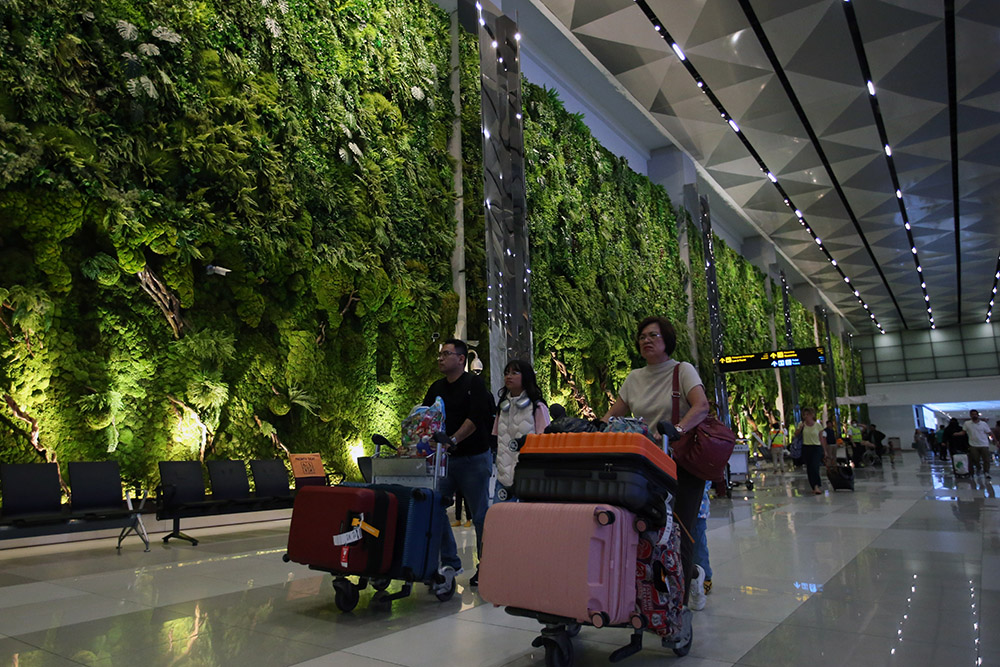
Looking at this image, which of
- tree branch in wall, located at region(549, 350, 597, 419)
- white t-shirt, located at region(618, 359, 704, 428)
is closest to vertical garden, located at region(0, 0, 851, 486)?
tree branch in wall, located at region(549, 350, 597, 419)

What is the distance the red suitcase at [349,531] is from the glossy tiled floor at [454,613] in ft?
0.93

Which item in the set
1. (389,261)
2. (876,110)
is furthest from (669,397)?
(876,110)

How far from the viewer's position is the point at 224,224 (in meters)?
7.78

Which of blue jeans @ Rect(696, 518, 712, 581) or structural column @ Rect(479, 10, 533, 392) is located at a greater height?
structural column @ Rect(479, 10, 533, 392)

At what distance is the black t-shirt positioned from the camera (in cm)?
416

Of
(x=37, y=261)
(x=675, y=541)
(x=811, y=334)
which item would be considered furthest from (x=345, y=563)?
(x=811, y=334)

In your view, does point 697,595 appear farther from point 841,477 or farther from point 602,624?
point 841,477

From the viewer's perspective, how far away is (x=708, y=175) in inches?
862

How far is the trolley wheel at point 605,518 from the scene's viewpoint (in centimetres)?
229

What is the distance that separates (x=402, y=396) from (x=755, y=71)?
440 inches

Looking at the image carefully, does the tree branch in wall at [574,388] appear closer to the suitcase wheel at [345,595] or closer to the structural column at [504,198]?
the structural column at [504,198]

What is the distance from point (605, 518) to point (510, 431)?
1743 mm

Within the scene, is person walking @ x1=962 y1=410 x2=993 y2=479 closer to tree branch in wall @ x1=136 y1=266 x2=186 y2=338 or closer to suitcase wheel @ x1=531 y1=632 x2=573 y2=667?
suitcase wheel @ x1=531 y1=632 x2=573 y2=667

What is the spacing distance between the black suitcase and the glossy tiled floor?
20.5ft
